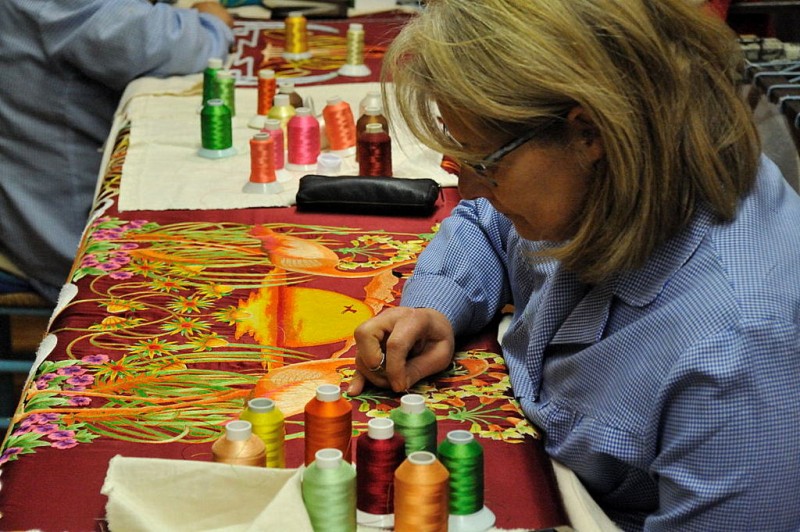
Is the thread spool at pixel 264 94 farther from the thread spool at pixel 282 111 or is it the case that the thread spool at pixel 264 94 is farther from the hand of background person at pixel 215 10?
the hand of background person at pixel 215 10

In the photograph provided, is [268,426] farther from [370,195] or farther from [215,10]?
[215,10]

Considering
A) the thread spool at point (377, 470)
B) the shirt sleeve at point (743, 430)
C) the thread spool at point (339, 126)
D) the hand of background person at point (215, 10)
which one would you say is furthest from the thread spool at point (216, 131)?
the shirt sleeve at point (743, 430)

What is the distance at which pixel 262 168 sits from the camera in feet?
7.46

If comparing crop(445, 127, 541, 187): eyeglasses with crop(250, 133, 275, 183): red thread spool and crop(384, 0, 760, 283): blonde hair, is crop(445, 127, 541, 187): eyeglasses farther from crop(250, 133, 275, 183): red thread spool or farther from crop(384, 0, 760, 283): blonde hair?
crop(250, 133, 275, 183): red thread spool

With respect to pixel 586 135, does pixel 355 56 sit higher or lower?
lower

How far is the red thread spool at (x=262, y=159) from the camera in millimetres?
2262

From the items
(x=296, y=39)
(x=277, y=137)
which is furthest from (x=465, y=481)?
(x=296, y=39)

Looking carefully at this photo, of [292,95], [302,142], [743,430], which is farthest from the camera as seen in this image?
[292,95]

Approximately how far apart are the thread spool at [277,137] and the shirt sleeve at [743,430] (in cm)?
140

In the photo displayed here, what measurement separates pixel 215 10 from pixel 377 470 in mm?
2551

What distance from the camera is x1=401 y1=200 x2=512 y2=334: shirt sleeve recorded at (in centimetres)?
165

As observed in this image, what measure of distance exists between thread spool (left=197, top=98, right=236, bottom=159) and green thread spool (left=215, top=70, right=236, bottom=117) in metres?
0.24

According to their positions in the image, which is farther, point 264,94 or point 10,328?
point 10,328

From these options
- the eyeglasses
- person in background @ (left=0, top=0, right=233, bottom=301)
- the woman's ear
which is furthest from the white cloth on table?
the woman's ear
